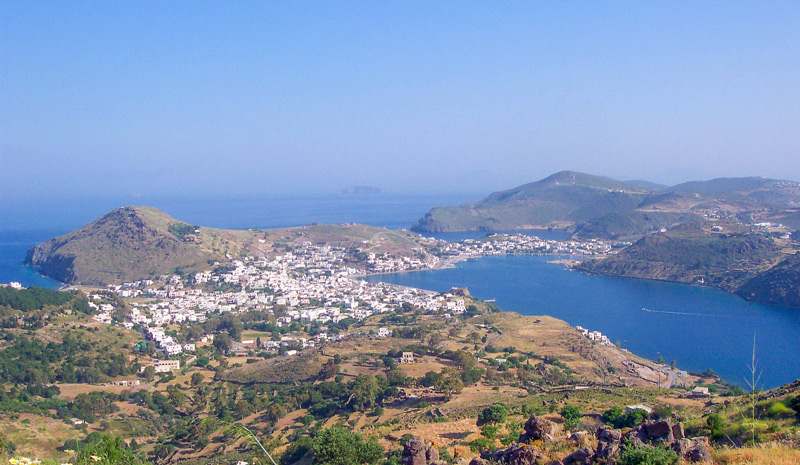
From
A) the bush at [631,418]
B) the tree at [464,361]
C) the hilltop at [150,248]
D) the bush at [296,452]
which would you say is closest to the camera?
the bush at [631,418]

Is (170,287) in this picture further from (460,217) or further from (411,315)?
(460,217)

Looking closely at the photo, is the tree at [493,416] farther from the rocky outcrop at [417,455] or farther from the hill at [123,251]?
the hill at [123,251]

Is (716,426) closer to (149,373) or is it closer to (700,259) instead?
A: (149,373)

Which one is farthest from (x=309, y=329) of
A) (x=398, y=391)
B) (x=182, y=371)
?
(x=398, y=391)

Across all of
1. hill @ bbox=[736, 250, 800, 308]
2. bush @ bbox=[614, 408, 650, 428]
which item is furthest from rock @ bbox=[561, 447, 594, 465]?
hill @ bbox=[736, 250, 800, 308]

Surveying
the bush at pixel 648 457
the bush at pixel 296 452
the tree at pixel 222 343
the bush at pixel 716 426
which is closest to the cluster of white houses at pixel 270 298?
the tree at pixel 222 343

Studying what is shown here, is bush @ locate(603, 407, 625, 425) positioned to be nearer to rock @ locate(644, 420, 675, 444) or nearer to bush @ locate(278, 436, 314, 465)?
rock @ locate(644, 420, 675, 444)
